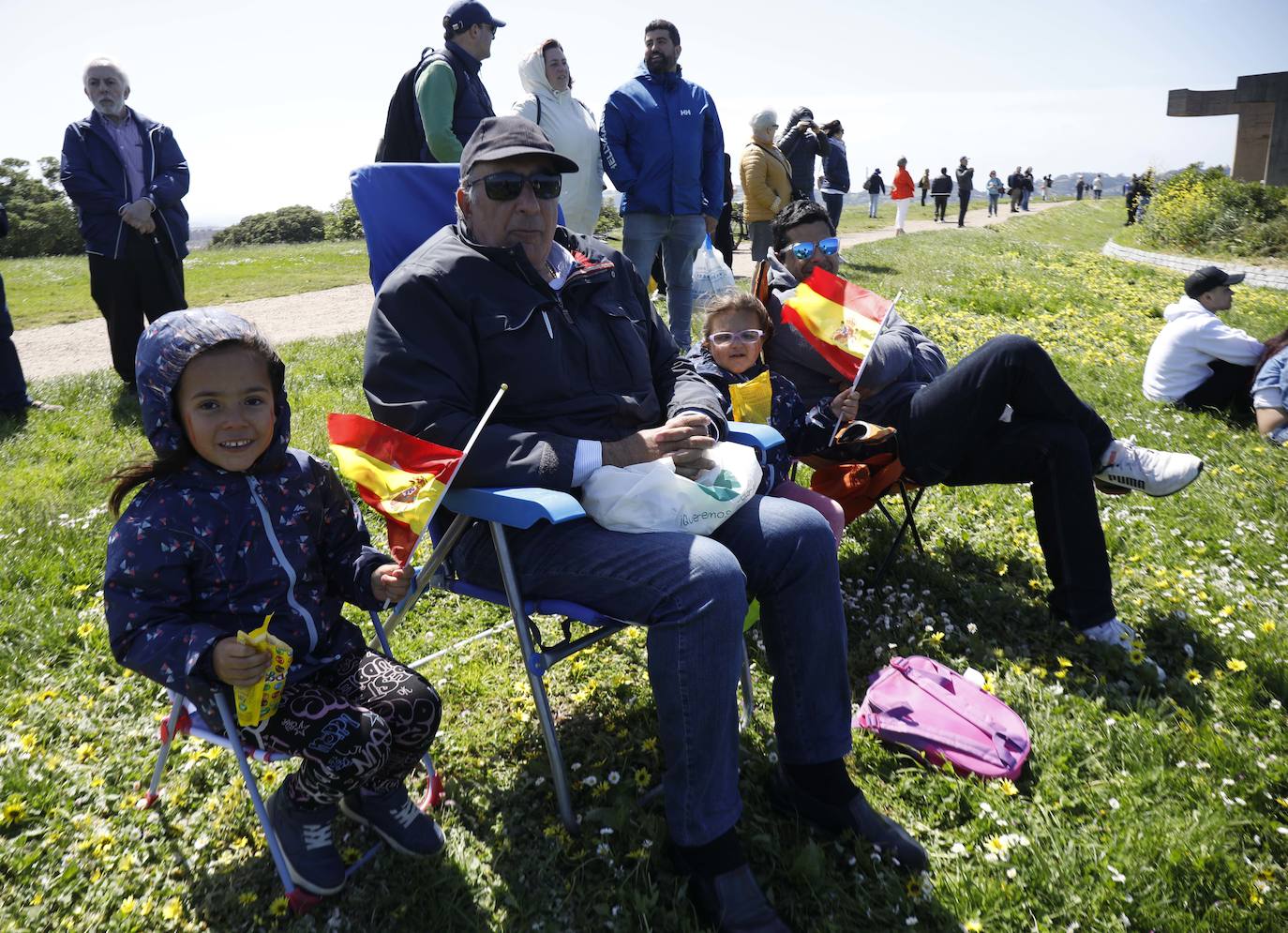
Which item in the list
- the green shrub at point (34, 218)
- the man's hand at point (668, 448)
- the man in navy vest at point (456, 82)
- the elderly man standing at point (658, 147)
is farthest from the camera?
the green shrub at point (34, 218)

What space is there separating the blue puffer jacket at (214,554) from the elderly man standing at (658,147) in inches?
168

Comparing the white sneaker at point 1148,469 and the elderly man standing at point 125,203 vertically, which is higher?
the elderly man standing at point 125,203

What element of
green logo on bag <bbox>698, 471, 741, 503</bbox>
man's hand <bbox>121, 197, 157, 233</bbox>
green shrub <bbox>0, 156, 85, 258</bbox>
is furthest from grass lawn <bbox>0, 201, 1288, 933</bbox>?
green shrub <bbox>0, 156, 85, 258</bbox>

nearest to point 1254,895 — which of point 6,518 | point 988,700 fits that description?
point 988,700

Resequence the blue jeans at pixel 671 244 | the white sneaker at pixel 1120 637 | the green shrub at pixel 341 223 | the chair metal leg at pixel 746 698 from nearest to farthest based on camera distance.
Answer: the chair metal leg at pixel 746 698 → the white sneaker at pixel 1120 637 → the blue jeans at pixel 671 244 → the green shrub at pixel 341 223

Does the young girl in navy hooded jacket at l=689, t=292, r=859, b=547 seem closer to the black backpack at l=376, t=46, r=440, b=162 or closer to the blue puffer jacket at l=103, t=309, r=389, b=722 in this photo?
the blue puffer jacket at l=103, t=309, r=389, b=722

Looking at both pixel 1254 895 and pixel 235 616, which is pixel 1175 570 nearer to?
pixel 1254 895

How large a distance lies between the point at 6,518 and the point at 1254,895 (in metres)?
5.05

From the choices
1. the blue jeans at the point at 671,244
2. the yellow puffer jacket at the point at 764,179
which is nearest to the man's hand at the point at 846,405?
the blue jeans at the point at 671,244

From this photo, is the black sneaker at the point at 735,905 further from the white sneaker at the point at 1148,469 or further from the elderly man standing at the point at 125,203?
the elderly man standing at the point at 125,203

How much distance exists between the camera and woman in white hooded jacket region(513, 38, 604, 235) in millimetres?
5918

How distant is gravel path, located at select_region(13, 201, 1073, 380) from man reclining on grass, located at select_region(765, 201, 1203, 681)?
522 centimetres

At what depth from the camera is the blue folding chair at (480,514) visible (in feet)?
7.74

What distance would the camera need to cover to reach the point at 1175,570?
13.1 ft
